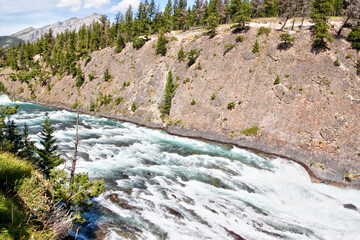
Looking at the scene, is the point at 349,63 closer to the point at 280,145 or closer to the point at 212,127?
the point at 280,145

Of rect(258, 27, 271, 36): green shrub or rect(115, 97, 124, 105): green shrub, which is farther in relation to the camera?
rect(115, 97, 124, 105): green shrub

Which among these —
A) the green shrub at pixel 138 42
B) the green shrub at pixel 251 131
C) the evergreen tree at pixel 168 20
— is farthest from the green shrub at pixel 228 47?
the evergreen tree at pixel 168 20

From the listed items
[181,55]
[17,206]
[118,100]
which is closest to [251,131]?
[181,55]

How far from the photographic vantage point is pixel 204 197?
1841 cm

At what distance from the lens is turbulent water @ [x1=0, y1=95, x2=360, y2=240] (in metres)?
14.0

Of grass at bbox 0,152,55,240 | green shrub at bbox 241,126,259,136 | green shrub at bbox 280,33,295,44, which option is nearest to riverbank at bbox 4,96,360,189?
green shrub at bbox 241,126,259,136

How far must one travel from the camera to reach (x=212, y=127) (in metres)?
41.2

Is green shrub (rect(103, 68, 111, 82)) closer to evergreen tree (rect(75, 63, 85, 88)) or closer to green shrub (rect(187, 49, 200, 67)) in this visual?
evergreen tree (rect(75, 63, 85, 88))

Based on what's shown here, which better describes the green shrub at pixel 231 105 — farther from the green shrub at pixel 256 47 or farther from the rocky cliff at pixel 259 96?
the green shrub at pixel 256 47

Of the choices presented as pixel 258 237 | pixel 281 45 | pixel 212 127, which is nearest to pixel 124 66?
pixel 212 127

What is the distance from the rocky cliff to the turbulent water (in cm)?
616

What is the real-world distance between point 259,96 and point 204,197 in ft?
98.9

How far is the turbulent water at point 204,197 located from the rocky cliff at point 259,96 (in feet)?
20.2

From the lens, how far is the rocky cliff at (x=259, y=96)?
31.8 m
